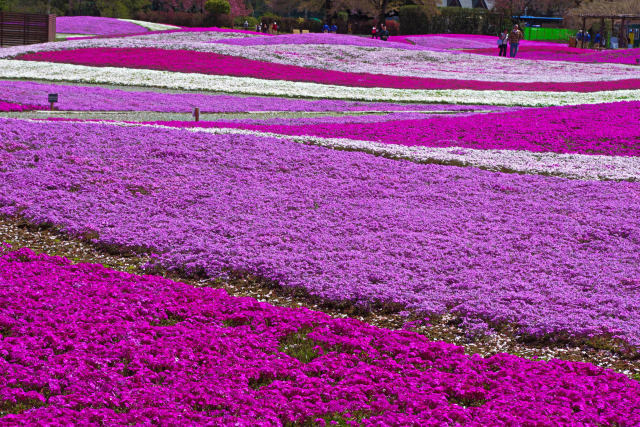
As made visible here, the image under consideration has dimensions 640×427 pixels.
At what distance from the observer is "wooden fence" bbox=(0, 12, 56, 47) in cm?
5812

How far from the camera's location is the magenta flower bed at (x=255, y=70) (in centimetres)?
4138

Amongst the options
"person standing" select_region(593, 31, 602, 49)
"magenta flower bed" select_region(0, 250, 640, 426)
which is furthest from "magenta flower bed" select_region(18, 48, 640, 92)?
"person standing" select_region(593, 31, 602, 49)

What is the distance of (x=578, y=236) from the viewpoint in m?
12.5

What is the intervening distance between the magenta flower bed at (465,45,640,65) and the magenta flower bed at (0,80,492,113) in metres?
37.3

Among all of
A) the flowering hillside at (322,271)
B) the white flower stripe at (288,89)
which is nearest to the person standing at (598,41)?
the white flower stripe at (288,89)

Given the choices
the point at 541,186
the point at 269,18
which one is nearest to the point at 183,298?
the point at 541,186

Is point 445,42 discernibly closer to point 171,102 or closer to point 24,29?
point 24,29

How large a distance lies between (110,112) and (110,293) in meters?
18.2

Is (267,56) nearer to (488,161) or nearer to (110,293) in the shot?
(488,161)

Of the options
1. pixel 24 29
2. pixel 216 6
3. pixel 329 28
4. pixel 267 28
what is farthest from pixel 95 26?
pixel 329 28

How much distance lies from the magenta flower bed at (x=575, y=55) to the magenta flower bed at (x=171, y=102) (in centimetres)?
3730

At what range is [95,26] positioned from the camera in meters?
77.7

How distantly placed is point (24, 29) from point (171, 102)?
34.7m

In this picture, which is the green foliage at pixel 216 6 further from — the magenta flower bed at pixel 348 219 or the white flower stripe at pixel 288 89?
the magenta flower bed at pixel 348 219
